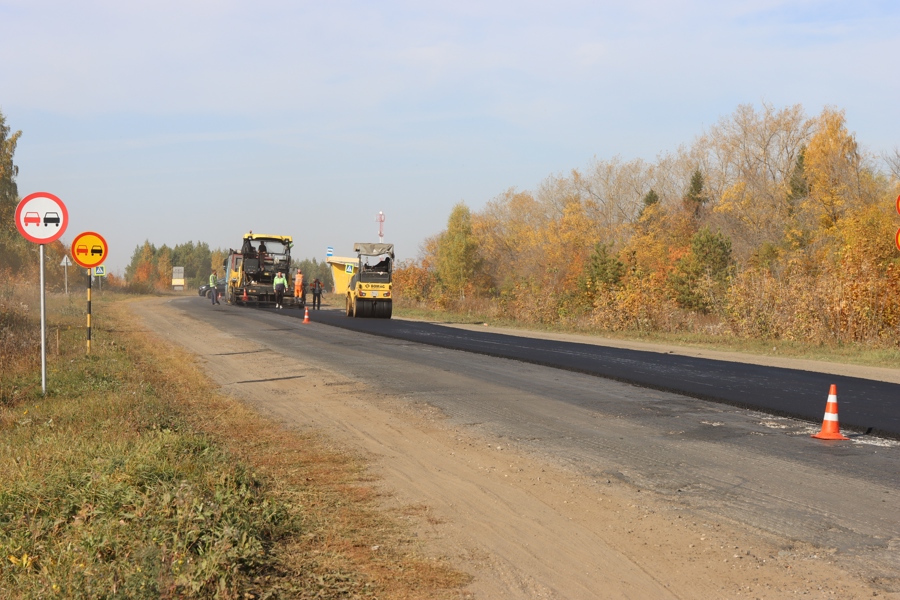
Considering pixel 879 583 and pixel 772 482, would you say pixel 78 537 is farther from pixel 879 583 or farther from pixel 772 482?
pixel 772 482

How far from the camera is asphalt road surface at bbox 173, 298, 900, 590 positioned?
22.1ft

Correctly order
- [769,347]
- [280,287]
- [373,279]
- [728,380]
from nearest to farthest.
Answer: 1. [728,380]
2. [769,347]
3. [373,279]
4. [280,287]

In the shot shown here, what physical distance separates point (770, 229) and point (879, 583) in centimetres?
5923

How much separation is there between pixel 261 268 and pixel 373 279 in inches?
528

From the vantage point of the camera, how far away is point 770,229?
60312 mm

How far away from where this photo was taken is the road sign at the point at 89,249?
18.3 meters

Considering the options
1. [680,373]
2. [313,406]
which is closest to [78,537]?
[313,406]

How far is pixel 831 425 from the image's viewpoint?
32.6 feet

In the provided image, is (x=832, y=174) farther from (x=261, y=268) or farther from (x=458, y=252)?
(x=458, y=252)

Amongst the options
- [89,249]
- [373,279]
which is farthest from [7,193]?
[89,249]

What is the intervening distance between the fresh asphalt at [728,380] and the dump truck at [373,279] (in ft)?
46.8

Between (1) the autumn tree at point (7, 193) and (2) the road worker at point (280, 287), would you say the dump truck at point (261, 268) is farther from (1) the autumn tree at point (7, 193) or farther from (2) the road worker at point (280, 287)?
(1) the autumn tree at point (7, 193)

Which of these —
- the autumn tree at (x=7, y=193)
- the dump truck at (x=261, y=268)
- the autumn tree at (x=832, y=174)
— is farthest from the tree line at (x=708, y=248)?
the autumn tree at (x=7, y=193)

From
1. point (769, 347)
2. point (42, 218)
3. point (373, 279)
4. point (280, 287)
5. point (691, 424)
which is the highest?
point (42, 218)
